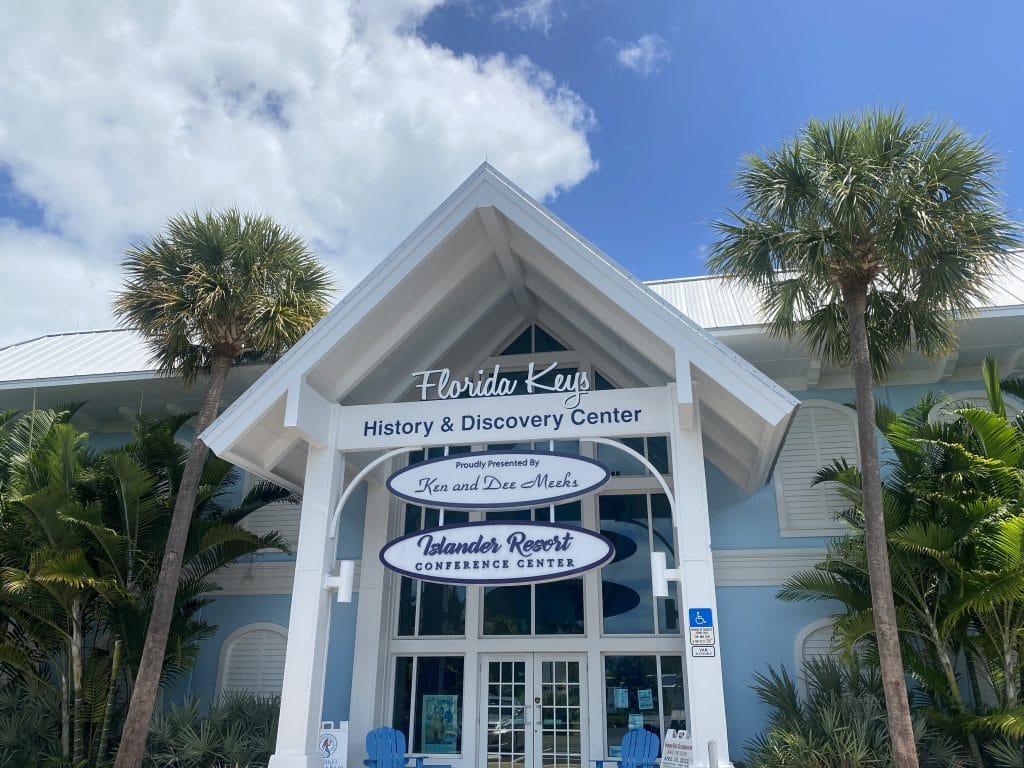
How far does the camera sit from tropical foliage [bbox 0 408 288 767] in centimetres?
1055

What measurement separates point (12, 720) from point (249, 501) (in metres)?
4.39

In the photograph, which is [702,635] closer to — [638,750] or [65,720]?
[638,750]

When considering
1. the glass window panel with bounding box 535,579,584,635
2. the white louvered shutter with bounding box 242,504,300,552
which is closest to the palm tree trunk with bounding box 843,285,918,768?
the glass window panel with bounding box 535,579,584,635

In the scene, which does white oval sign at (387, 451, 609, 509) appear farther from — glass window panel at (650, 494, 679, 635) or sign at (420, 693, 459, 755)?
sign at (420, 693, 459, 755)

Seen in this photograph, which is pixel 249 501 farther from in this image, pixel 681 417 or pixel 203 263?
pixel 681 417

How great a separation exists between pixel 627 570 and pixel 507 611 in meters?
1.96

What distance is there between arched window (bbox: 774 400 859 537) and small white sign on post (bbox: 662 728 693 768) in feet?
13.2

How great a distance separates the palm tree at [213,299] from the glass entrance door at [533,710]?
16.8ft

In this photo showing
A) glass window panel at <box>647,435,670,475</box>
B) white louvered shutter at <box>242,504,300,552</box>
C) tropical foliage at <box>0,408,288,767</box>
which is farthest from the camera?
white louvered shutter at <box>242,504,300,552</box>

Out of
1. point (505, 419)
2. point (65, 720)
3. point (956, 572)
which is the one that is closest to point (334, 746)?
point (65, 720)

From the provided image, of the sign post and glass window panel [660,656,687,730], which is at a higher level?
the sign post

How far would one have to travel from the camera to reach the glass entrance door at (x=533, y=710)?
10883 millimetres

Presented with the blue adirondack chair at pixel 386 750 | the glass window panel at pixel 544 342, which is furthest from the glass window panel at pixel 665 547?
the blue adirondack chair at pixel 386 750

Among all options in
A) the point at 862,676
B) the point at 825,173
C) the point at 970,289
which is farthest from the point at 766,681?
the point at 825,173
